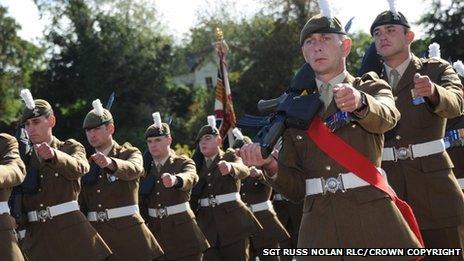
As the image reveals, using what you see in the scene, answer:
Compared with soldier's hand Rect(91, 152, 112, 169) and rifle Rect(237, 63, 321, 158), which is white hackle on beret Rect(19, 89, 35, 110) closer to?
soldier's hand Rect(91, 152, 112, 169)

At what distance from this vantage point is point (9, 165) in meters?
6.99

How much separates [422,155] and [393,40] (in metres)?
0.99

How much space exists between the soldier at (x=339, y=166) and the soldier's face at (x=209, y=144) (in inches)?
266

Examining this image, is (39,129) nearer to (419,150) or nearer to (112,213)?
(112,213)

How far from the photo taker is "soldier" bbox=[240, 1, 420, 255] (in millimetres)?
4840

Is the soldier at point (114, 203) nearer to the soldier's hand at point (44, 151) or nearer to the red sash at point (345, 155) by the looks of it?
the soldier's hand at point (44, 151)

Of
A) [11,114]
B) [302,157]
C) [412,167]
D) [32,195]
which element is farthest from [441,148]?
[11,114]

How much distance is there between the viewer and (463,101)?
6.09 m

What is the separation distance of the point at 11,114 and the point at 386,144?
4318 centimetres

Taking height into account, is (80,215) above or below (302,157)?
below

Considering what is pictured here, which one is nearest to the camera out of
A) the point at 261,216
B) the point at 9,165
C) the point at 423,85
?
the point at 423,85

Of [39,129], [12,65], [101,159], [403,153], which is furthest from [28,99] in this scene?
[12,65]

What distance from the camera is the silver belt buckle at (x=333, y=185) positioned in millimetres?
4918

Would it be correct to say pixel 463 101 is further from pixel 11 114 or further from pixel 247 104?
pixel 11 114
